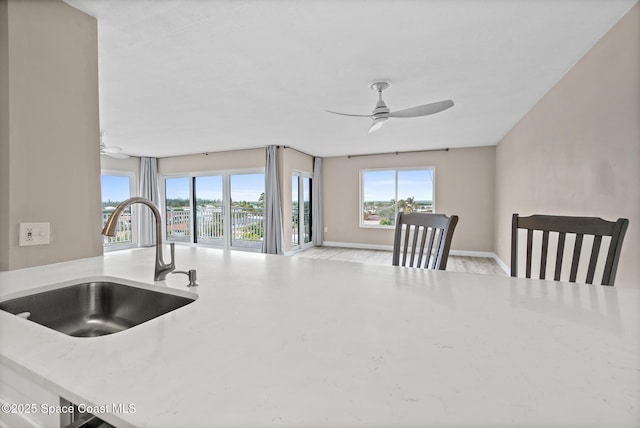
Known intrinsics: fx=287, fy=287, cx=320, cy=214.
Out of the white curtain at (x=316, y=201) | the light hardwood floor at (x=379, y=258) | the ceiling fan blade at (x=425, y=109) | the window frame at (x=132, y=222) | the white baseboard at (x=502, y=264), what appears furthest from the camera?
the white curtain at (x=316, y=201)

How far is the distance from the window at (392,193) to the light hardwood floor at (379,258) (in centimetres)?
84

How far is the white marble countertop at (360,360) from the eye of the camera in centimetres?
44

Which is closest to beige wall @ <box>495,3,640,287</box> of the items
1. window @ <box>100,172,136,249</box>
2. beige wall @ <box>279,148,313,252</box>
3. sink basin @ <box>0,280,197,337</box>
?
sink basin @ <box>0,280,197,337</box>

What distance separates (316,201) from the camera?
7.30m

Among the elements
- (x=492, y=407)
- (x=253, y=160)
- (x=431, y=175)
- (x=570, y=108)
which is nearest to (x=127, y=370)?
(x=492, y=407)

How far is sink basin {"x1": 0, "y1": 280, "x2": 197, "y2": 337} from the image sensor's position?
3.36 ft

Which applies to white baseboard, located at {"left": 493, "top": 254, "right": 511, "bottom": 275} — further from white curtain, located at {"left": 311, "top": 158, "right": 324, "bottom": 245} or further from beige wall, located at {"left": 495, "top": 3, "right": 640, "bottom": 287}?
white curtain, located at {"left": 311, "top": 158, "right": 324, "bottom": 245}

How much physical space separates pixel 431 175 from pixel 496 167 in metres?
1.24

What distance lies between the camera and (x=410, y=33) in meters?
2.00

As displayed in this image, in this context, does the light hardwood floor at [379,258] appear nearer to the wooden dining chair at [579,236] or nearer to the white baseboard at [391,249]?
the white baseboard at [391,249]

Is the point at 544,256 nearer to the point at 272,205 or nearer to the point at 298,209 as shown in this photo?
the point at 272,205

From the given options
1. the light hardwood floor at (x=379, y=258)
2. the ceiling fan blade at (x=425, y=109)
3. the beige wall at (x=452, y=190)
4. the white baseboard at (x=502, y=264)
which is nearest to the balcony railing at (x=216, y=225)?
the light hardwood floor at (x=379, y=258)

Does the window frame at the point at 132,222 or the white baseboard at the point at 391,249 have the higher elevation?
the window frame at the point at 132,222

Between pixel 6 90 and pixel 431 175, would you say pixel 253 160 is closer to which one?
pixel 431 175
